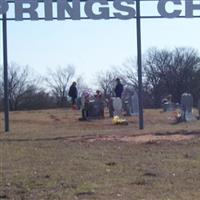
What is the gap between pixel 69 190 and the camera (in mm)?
10648

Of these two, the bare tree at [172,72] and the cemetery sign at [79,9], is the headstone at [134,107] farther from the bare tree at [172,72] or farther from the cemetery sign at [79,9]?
the bare tree at [172,72]

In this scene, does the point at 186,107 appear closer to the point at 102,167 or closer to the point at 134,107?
the point at 134,107

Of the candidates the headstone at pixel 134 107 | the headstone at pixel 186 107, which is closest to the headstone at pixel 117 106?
the headstone at pixel 134 107

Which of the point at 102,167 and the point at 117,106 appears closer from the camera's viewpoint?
the point at 102,167

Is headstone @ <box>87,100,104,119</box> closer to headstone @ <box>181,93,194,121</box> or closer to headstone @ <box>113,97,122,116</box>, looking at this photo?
headstone @ <box>113,97,122,116</box>

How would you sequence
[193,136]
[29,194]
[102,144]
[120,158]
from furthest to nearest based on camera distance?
[193,136] < [102,144] < [120,158] < [29,194]

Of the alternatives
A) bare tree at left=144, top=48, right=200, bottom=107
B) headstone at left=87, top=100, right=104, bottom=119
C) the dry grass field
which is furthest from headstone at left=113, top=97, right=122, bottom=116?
bare tree at left=144, top=48, right=200, bottom=107

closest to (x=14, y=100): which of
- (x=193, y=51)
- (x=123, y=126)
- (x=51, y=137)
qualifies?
(x=193, y=51)

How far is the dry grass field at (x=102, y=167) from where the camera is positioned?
1055 centimetres

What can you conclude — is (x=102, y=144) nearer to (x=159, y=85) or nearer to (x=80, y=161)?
(x=80, y=161)

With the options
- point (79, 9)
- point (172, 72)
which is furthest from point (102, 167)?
point (172, 72)

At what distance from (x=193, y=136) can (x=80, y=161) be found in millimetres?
6242

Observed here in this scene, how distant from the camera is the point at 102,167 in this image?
43.0 ft

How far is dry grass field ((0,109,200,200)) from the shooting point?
10555mm
